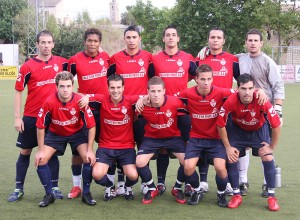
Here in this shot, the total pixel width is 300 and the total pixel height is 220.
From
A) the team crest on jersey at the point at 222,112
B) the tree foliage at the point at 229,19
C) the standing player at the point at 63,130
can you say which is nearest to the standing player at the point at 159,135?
the team crest on jersey at the point at 222,112

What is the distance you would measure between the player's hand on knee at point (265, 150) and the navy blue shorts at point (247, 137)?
0.14 feet

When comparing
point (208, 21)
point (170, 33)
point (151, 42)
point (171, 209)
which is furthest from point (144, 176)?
point (151, 42)

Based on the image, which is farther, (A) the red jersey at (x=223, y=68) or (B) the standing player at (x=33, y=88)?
(A) the red jersey at (x=223, y=68)

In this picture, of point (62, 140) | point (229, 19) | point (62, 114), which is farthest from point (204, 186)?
point (229, 19)

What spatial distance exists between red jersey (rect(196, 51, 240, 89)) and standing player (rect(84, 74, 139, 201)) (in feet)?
3.23

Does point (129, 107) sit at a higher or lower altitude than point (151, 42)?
lower

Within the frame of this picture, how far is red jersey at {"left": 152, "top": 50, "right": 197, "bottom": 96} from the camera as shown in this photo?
5727 millimetres

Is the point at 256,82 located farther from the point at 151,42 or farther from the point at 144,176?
the point at 151,42

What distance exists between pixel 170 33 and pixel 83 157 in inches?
69.0

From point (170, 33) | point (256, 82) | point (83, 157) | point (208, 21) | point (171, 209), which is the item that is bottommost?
point (171, 209)

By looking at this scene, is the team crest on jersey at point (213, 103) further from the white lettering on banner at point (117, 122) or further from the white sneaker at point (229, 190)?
the white sneaker at point (229, 190)

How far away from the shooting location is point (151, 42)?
120ft

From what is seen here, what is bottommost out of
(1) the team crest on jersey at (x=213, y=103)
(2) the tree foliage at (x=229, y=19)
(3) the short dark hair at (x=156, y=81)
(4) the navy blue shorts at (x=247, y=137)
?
(4) the navy blue shorts at (x=247, y=137)

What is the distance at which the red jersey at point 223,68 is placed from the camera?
5.77 meters
